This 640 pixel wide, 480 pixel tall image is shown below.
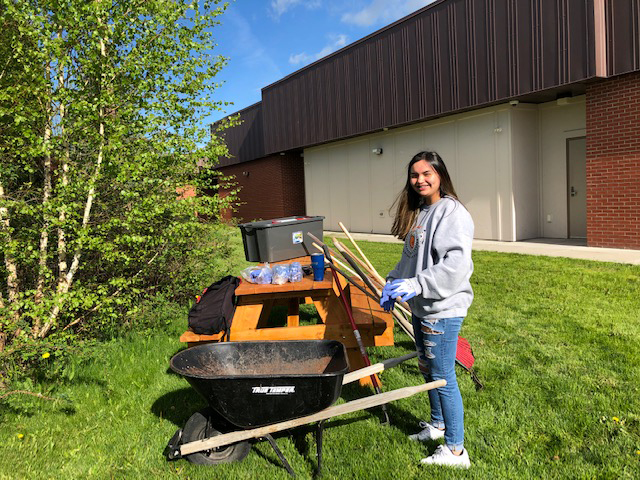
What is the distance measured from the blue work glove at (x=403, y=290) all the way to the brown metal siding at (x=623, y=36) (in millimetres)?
8032

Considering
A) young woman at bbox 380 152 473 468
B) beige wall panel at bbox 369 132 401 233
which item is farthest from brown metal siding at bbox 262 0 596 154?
young woman at bbox 380 152 473 468

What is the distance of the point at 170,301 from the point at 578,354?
4.52 m

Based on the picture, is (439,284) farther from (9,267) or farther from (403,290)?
(9,267)

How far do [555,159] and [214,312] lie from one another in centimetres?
971

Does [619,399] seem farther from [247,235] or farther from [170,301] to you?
[170,301]

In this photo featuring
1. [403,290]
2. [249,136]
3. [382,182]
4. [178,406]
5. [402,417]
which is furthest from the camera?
[249,136]

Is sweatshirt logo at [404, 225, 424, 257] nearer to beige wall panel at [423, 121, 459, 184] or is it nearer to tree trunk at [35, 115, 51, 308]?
tree trunk at [35, 115, 51, 308]

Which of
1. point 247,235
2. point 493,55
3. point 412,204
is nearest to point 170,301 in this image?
point 247,235

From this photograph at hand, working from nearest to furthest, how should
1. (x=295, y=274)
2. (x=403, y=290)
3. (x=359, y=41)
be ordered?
(x=403, y=290) < (x=295, y=274) < (x=359, y=41)

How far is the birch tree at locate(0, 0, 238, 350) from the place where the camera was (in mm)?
3719

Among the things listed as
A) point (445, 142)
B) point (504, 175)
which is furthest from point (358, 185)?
point (504, 175)

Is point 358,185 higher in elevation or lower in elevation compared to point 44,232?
higher

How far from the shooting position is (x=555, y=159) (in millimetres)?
10805

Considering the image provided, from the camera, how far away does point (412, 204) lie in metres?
3.02
